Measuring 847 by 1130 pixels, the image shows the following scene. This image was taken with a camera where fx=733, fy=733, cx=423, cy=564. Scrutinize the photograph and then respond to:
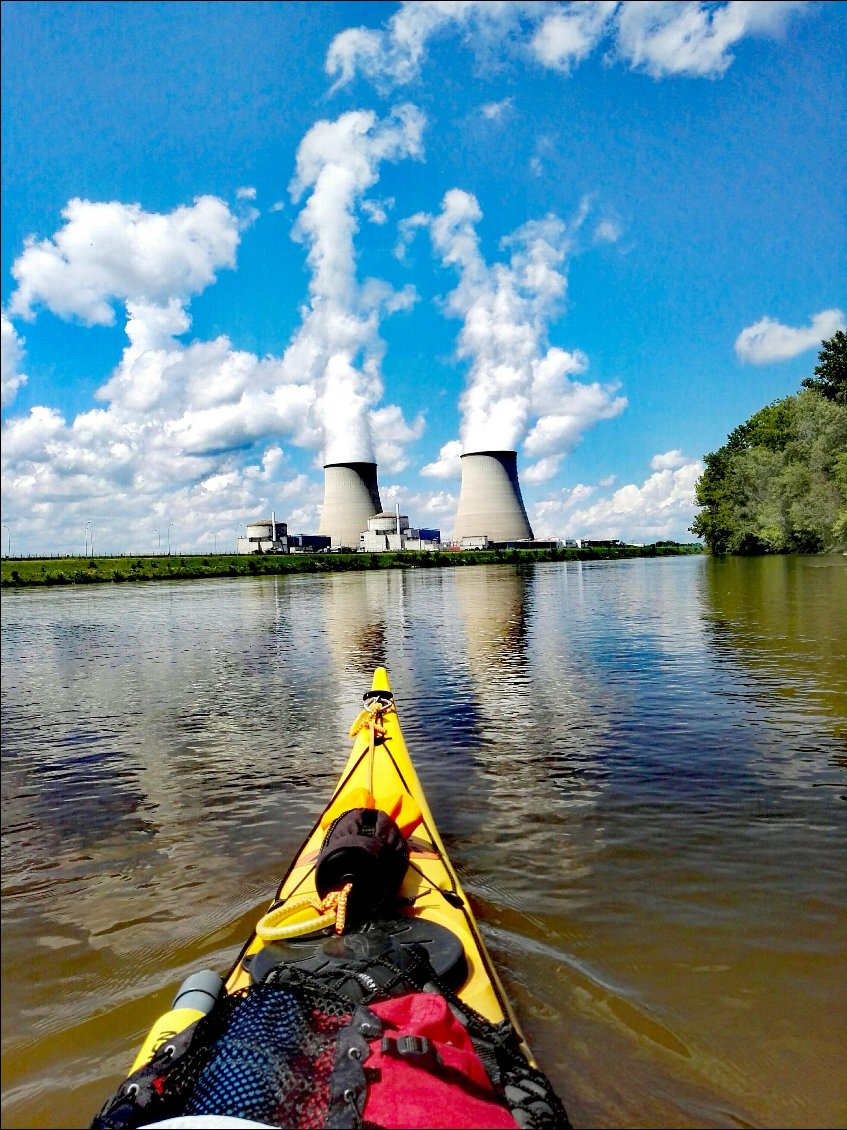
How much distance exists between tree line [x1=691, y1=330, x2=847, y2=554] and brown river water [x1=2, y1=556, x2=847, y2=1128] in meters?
32.6

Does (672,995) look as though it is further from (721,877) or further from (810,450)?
(810,450)

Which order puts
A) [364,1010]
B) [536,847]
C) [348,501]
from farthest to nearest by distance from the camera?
[348,501], [536,847], [364,1010]

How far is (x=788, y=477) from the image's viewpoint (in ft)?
159

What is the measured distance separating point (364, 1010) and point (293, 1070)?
371 millimetres

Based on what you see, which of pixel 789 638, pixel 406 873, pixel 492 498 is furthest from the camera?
pixel 492 498

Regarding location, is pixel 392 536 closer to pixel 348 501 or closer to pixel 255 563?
pixel 348 501

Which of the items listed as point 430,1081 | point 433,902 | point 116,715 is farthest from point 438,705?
point 430,1081

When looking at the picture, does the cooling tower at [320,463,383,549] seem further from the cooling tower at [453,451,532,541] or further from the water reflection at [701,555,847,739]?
the water reflection at [701,555,847,739]

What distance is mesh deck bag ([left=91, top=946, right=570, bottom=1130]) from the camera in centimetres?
211

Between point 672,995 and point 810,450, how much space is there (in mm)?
49289

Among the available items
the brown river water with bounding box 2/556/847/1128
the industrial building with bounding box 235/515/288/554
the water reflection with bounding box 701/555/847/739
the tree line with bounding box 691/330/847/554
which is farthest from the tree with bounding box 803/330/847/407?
the industrial building with bounding box 235/515/288/554

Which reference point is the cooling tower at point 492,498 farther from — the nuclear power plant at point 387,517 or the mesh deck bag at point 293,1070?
the mesh deck bag at point 293,1070

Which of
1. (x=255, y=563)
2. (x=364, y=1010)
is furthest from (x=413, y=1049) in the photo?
(x=255, y=563)

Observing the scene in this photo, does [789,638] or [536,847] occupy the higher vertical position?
[789,638]
